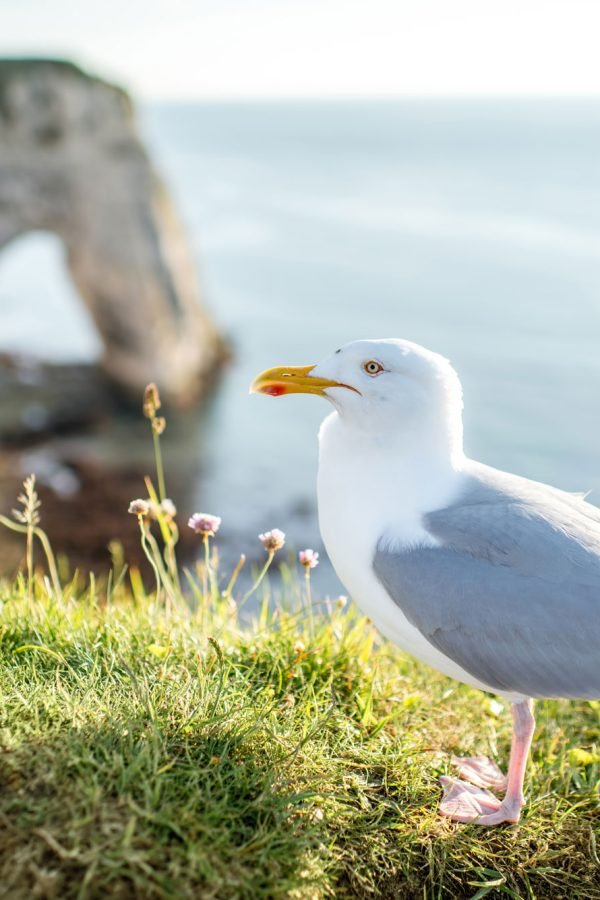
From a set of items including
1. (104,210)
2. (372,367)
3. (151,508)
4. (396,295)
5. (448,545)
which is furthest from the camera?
(396,295)

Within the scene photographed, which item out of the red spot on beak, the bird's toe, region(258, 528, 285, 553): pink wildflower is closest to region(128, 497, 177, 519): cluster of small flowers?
region(258, 528, 285, 553): pink wildflower

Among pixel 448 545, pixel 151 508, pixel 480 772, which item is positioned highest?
pixel 448 545

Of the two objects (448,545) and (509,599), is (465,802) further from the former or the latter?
(448,545)

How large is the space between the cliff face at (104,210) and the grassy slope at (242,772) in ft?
36.5

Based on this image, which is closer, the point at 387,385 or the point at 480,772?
the point at 387,385

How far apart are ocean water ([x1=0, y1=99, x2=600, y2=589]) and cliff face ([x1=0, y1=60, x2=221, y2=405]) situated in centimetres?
101

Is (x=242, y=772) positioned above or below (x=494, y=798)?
above

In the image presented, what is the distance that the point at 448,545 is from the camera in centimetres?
266

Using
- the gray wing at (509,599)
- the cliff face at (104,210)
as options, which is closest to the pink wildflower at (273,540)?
the gray wing at (509,599)

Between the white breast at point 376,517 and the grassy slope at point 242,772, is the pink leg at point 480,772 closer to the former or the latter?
the grassy slope at point 242,772

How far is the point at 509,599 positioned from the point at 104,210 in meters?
12.5

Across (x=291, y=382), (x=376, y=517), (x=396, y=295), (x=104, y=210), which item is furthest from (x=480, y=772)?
(x=396, y=295)

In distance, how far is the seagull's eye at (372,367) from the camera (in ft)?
9.04

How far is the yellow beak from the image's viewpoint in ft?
9.29
